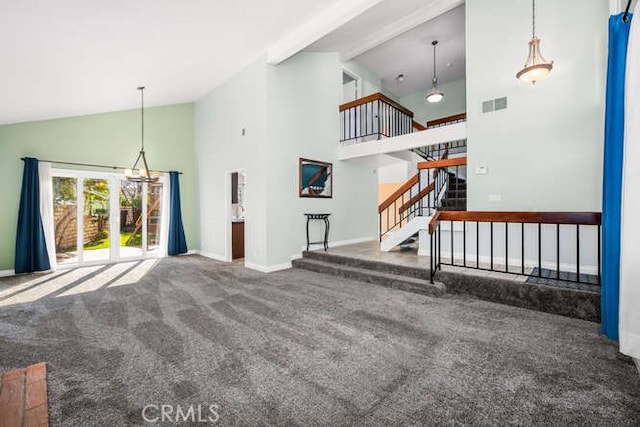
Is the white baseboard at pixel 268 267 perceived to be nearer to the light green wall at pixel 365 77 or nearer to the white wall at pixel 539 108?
the white wall at pixel 539 108

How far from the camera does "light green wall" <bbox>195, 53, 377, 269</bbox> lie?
17.4ft

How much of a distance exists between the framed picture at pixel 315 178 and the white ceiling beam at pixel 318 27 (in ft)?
6.51

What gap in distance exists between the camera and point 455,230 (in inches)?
182

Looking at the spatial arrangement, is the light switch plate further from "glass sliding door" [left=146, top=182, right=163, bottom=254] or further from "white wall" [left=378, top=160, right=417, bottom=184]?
"glass sliding door" [left=146, top=182, right=163, bottom=254]

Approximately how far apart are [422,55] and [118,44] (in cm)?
666

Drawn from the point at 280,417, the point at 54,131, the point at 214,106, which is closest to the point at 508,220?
the point at 280,417

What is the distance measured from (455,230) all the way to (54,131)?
7843 millimetres

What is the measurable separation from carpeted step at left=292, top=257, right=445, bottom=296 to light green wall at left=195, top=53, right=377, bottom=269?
23.5 inches

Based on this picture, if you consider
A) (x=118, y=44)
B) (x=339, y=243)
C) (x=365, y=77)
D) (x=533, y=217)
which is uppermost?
(x=365, y=77)

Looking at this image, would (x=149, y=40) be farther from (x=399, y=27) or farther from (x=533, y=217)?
(x=533, y=217)

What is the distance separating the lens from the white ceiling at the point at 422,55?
602 centimetres

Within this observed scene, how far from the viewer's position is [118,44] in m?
3.57

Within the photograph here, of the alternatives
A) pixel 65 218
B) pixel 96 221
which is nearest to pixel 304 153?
pixel 96 221

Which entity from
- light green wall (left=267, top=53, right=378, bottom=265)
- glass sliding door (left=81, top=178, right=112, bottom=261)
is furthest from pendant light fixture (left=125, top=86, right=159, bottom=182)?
light green wall (left=267, top=53, right=378, bottom=265)
